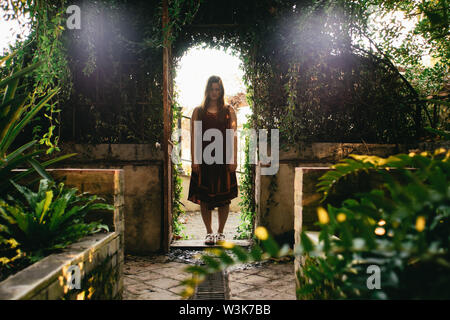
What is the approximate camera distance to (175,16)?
11.7ft

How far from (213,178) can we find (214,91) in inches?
41.9

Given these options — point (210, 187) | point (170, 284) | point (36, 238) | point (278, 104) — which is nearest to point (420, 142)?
point (278, 104)

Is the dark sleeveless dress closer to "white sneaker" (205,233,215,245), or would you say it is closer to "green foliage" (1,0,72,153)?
"white sneaker" (205,233,215,245)

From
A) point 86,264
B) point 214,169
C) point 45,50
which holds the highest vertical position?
point 45,50

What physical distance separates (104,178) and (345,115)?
2.95 meters

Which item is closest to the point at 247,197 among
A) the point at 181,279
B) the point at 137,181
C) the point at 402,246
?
the point at 137,181

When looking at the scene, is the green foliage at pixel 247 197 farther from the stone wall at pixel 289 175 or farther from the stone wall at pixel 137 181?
the stone wall at pixel 137 181

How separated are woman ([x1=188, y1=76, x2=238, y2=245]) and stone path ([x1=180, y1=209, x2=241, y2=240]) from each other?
910mm

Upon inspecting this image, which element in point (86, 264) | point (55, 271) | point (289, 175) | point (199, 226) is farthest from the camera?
point (199, 226)

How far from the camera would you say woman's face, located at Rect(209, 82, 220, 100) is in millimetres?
3872

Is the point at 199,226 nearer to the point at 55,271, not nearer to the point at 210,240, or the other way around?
the point at 210,240

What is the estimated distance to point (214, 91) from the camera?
153 inches

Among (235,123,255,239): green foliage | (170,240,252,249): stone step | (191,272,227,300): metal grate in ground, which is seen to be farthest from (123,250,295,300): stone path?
(235,123,255,239): green foliage
